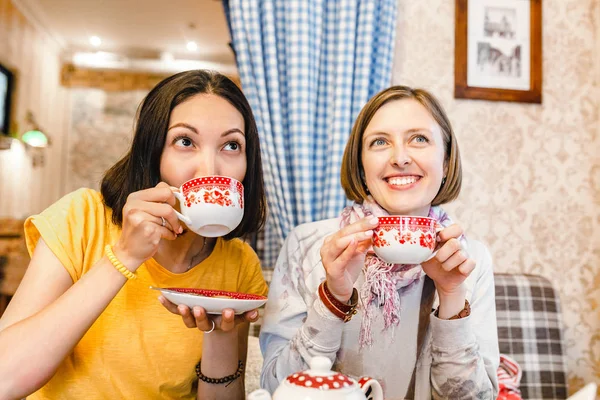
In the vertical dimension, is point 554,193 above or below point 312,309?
above

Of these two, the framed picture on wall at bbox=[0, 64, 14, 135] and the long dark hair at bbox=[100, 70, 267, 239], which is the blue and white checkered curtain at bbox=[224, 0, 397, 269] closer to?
the long dark hair at bbox=[100, 70, 267, 239]

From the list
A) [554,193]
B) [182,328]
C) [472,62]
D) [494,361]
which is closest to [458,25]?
[472,62]

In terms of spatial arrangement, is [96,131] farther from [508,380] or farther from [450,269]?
[450,269]

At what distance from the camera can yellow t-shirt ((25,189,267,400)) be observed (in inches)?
42.3

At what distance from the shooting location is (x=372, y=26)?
227 cm

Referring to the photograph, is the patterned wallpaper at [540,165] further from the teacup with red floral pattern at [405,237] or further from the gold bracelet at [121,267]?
the gold bracelet at [121,267]

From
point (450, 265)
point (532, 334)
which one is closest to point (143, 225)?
point (450, 265)

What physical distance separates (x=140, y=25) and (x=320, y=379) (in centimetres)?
595

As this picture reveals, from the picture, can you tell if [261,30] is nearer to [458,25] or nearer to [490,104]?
[458,25]

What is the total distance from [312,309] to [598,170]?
2.08m

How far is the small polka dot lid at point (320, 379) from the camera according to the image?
590mm

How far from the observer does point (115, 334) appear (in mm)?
Answer: 1098

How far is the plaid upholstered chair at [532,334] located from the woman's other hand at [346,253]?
124cm

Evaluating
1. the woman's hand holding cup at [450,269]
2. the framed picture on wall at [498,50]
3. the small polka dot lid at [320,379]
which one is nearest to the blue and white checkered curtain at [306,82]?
the framed picture on wall at [498,50]
